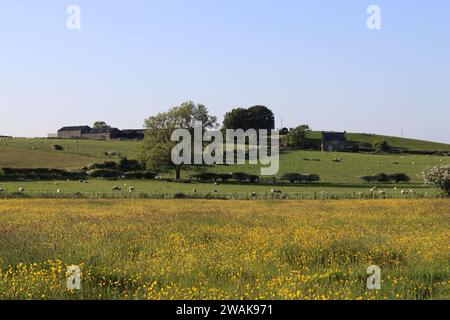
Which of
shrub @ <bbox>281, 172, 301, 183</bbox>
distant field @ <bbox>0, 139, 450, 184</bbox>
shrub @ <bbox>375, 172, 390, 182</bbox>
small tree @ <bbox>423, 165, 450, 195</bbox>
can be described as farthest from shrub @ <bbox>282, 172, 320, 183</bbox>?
small tree @ <bbox>423, 165, 450, 195</bbox>

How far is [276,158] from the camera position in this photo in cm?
10675

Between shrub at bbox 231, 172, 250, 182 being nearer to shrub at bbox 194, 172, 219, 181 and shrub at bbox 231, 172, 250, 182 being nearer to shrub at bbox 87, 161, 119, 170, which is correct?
shrub at bbox 194, 172, 219, 181

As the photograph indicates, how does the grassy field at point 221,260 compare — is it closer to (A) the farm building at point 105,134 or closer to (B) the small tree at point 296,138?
(B) the small tree at point 296,138

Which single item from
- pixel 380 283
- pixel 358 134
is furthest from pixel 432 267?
pixel 358 134

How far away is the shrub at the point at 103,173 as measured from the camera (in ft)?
268

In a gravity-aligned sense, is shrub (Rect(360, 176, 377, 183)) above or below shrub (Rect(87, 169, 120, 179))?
below

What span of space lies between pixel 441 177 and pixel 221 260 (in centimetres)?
4727

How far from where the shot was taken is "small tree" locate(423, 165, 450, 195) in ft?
180

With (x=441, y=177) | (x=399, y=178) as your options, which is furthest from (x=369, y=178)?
(x=441, y=177)

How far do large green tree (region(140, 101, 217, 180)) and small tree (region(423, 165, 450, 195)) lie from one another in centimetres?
3802

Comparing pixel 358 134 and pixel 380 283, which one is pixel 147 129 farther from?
pixel 358 134

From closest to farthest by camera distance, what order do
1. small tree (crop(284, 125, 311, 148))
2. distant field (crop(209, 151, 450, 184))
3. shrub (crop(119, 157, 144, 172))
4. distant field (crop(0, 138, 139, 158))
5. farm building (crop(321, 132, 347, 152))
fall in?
distant field (crop(209, 151, 450, 184)), shrub (crop(119, 157, 144, 172)), distant field (crop(0, 138, 139, 158)), small tree (crop(284, 125, 311, 148)), farm building (crop(321, 132, 347, 152))

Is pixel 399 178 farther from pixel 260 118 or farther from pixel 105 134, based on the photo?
pixel 105 134

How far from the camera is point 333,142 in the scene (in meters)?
147
